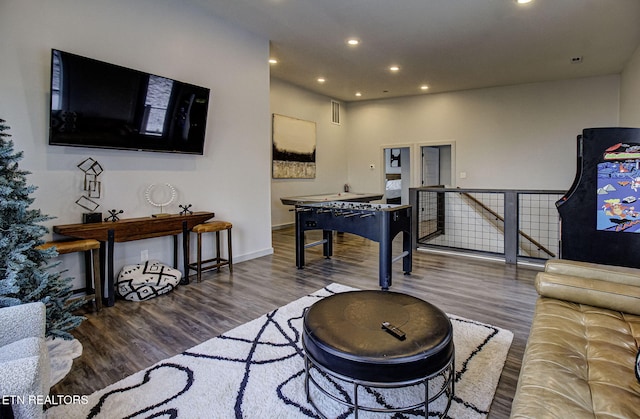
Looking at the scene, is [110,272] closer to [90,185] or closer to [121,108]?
[90,185]

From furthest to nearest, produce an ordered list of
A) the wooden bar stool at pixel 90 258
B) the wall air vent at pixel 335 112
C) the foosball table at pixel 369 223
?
the wall air vent at pixel 335 112, the foosball table at pixel 369 223, the wooden bar stool at pixel 90 258

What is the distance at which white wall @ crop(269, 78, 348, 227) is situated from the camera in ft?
24.5

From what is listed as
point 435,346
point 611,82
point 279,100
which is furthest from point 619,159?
point 279,100

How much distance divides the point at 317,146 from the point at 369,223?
5.19 m

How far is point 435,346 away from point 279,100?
6681 millimetres

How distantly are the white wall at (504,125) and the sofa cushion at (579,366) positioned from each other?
640cm

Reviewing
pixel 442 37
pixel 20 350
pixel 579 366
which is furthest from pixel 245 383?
pixel 442 37

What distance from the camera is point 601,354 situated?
1499mm

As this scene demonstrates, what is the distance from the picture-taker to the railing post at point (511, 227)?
462cm

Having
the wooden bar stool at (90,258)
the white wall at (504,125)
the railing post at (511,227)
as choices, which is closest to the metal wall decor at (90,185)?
the wooden bar stool at (90,258)

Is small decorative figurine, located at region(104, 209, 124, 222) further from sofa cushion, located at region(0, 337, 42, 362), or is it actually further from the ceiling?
the ceiling

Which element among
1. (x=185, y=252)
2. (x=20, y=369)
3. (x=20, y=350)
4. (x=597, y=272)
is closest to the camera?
(x=20, y=369)

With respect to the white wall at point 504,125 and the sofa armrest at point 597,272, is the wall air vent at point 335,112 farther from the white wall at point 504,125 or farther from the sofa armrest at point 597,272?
the sofa armrest at point 597,272

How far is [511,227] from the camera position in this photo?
15.3ft
